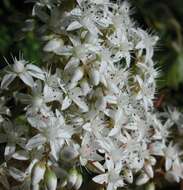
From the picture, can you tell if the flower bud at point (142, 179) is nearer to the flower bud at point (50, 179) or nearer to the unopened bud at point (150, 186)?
the unopened bud at point (150, 186)

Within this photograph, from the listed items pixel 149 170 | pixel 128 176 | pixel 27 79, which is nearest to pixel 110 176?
pixel 128 176

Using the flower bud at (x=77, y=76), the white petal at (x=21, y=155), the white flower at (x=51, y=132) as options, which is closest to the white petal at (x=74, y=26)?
Result: the flower bud at (x=77, y=76)

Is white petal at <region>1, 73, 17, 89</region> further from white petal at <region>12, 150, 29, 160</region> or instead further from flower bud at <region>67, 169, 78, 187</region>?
flower bud at <region>67, 169, 78, 187</region>

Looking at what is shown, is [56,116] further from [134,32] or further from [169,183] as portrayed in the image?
[169,183]

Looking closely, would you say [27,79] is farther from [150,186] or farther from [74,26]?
[150,186]

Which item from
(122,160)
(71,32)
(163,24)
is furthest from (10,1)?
(122,160)

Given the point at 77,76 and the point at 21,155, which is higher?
the point at 77,76
